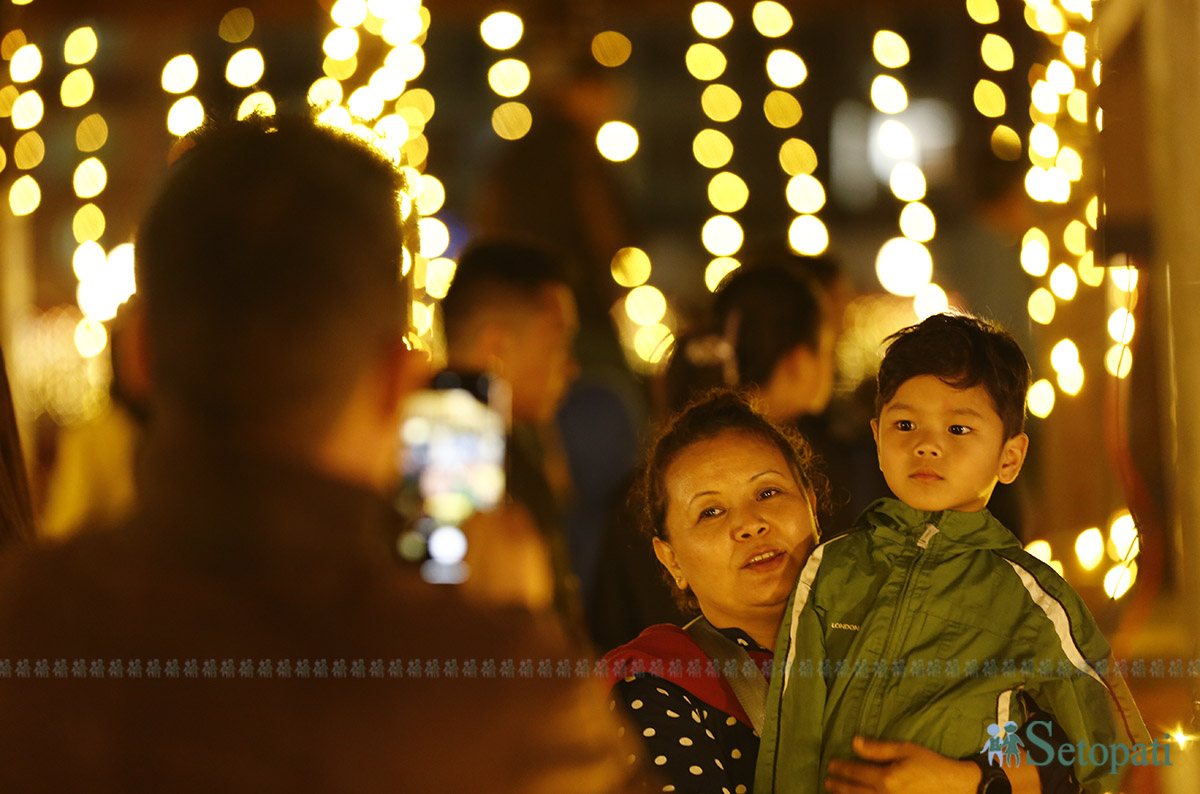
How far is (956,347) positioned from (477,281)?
0.54m

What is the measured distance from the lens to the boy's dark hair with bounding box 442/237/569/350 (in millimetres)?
1182

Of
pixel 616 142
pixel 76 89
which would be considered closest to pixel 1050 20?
pixel 616 142

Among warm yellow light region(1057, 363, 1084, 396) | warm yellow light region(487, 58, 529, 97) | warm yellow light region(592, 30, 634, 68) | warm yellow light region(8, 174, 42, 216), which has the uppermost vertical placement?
warm yellow light region(592, 30, 634, 68)

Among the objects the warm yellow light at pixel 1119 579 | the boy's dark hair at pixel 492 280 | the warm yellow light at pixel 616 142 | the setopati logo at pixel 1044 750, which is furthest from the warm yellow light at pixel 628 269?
the setopati logo at pixel 1044 750

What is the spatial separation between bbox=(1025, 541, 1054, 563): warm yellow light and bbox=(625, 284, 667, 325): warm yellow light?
912 mm

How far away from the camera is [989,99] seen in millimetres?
1357

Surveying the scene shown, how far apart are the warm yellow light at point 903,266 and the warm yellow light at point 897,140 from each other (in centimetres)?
14

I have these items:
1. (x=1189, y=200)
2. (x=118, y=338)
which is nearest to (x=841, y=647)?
(x=1189, y=200)

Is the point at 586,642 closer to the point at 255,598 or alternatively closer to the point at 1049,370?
the point at 255,598

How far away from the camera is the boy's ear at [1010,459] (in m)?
0.95

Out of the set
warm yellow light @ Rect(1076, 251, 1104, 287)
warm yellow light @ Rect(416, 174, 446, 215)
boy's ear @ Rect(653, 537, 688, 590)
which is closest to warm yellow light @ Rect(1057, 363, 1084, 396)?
warm yellow light @ Rect(1076, 251, 1104, 287)

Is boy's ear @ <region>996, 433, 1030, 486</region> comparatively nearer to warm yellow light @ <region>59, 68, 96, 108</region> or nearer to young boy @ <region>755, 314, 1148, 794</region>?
young boy @ <region>755, 314, 1148, 794</region>

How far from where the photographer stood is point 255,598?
2.73 ft

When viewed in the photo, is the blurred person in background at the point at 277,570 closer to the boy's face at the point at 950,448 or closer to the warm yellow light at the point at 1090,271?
the boy's face at the point at 950,448
